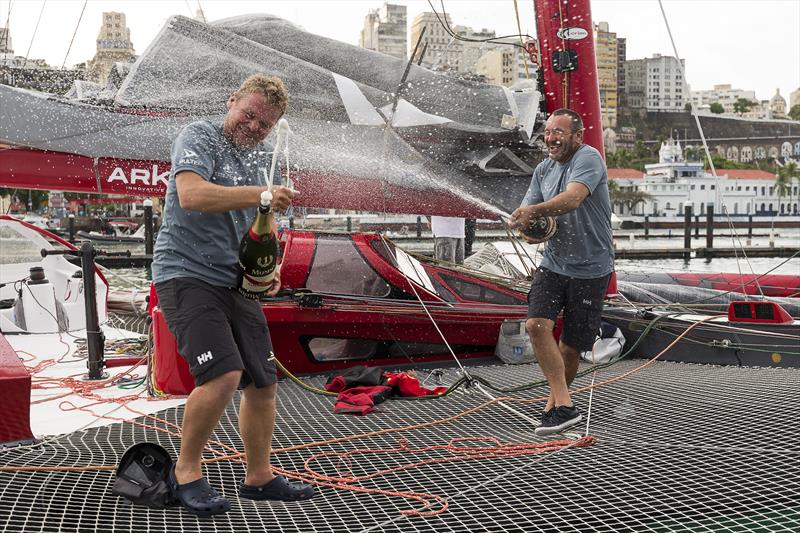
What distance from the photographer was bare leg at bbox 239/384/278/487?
3041 millimetres

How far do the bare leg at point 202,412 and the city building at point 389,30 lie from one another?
5737 millimetres

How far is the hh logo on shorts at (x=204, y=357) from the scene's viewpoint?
9.30 feet

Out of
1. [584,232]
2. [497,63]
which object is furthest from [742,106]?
[584,232]

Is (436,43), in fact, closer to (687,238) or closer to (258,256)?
(258,256)

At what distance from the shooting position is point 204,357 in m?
2.83

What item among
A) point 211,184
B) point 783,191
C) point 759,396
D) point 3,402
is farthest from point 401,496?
point 783,191

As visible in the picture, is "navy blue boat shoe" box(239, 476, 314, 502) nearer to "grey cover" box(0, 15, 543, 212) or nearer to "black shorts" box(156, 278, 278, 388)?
"black shorts" box(156, 278, 278, 388)

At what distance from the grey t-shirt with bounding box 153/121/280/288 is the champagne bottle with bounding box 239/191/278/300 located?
0.21ft

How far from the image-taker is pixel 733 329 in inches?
246

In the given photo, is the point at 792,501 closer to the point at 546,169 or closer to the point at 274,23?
the point at 546,169

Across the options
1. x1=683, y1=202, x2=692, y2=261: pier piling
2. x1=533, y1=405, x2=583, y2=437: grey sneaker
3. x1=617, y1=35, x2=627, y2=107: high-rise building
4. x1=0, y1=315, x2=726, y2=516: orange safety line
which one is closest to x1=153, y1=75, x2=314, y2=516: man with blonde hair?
x1=0, y1=315, x2=726, y2=516: orange safety line

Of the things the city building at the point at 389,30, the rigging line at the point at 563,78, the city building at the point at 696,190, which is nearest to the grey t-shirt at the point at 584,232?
the rigging line at the point at 563,78

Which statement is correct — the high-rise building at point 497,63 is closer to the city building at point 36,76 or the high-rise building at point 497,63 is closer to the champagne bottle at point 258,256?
the city building at point 36,76

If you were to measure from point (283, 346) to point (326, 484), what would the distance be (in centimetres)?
274
